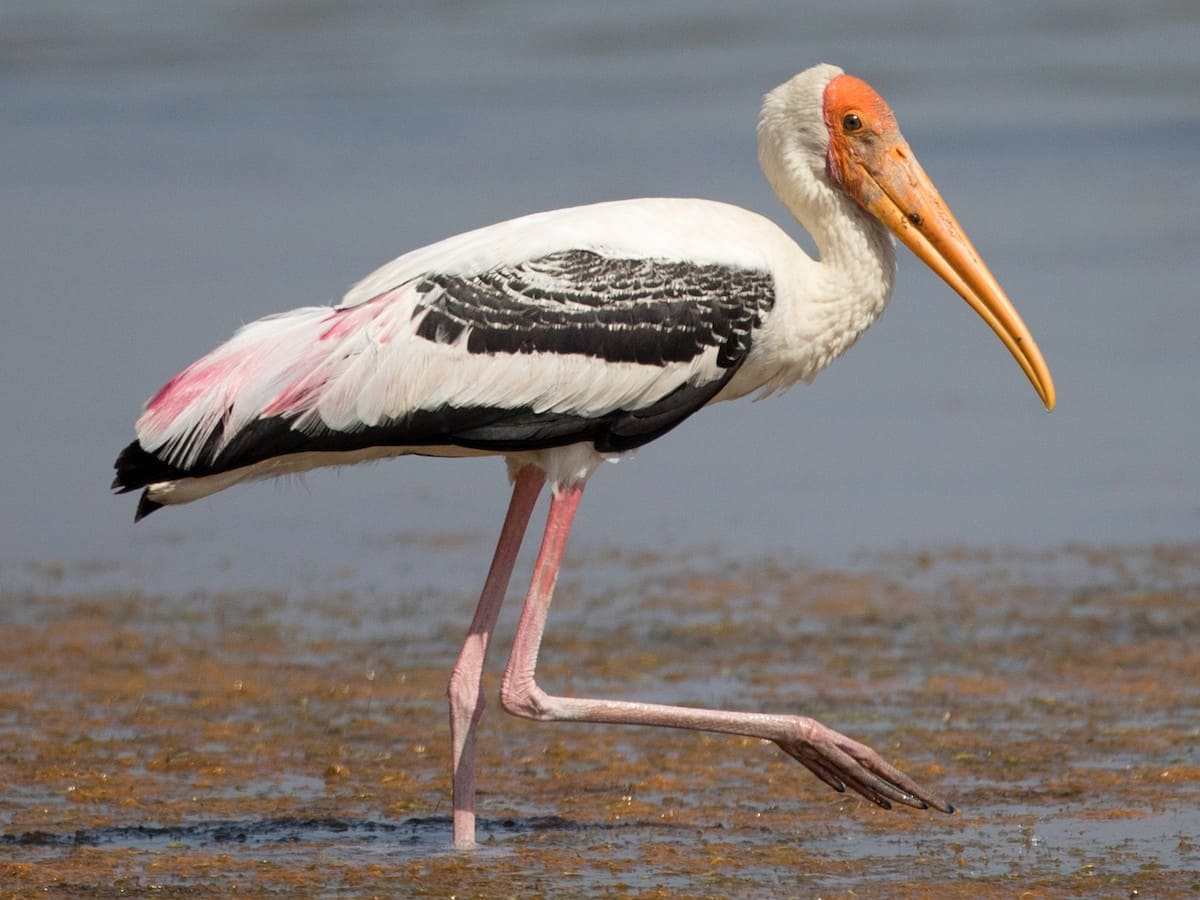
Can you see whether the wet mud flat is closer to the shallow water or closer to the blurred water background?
the shallow water

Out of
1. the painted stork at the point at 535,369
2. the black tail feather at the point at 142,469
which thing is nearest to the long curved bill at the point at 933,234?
the painted stork at the point at 535,369

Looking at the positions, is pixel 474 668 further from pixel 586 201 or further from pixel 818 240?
pixel 586 201

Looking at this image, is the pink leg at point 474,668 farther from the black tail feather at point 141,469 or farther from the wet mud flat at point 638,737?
the black tail feather at point 141,469

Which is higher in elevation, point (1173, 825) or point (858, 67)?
point (858, 67)

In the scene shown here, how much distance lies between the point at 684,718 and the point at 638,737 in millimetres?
1098

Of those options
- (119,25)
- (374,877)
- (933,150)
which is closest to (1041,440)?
(374,877)

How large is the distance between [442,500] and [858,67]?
13.8 metres

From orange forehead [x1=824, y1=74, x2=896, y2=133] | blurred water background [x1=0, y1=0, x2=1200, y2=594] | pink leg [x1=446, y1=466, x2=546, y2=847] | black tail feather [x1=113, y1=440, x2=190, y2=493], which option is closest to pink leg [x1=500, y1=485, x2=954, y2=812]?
pink leg [x1=446, y1=466, x2=546, y2=847]

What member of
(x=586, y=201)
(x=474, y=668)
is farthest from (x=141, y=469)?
(x=586, y=201)

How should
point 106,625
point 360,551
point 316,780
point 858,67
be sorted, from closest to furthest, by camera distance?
point 316,780, point 106,625, point 360,551, point 858,67

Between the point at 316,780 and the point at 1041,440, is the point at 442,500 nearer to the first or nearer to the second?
the point at 1041,440

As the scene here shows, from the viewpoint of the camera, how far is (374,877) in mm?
5809

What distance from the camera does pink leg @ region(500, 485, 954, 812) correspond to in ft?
20.1

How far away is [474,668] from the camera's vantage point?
6453 mm
